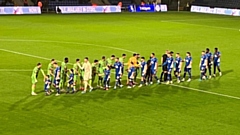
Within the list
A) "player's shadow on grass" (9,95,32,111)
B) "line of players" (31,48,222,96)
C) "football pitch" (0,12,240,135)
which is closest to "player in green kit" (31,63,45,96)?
"line of players" (31,48,222,96)

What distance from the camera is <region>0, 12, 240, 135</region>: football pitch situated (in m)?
21.5

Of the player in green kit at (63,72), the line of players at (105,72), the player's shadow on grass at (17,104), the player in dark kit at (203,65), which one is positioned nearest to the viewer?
the player's shadow on grass at (17,104)

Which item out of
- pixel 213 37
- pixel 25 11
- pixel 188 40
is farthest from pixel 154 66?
pixel 25 11

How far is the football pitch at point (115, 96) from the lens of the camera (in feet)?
70.5

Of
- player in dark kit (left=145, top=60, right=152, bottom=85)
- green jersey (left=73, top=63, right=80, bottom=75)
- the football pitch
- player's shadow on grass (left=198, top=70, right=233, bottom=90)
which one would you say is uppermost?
green jersey (left=73, top=63, right=80, bottom=75)

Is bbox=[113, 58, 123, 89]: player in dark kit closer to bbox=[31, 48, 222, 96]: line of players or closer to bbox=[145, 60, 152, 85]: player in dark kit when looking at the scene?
bbox=[31, 48, 222, 96]: line of players

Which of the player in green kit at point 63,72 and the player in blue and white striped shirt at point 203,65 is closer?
the player in green kit at point 63,72

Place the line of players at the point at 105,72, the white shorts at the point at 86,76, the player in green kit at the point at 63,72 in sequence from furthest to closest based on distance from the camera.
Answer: the white shorts at the point at 86,76 → the player in green kit at the point at 63,72 → the line of players at the point at 105,72

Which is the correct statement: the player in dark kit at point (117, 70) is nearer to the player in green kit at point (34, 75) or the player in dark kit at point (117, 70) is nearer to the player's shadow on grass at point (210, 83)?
the player in green kit at point (34, 75)

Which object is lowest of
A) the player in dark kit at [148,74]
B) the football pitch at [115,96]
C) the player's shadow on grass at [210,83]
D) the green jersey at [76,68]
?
the player's shadow on grass at [210,83]

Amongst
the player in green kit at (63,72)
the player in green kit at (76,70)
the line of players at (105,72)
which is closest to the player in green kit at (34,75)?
the line of players at (105,72)

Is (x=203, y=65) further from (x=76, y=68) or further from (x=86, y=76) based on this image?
(x=76, y=68)

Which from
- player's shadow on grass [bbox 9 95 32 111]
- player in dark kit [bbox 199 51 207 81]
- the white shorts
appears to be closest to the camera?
player's shadow on grass [bbox 9 95 32 111]

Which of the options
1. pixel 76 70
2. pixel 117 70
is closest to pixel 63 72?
pixel 76 70
